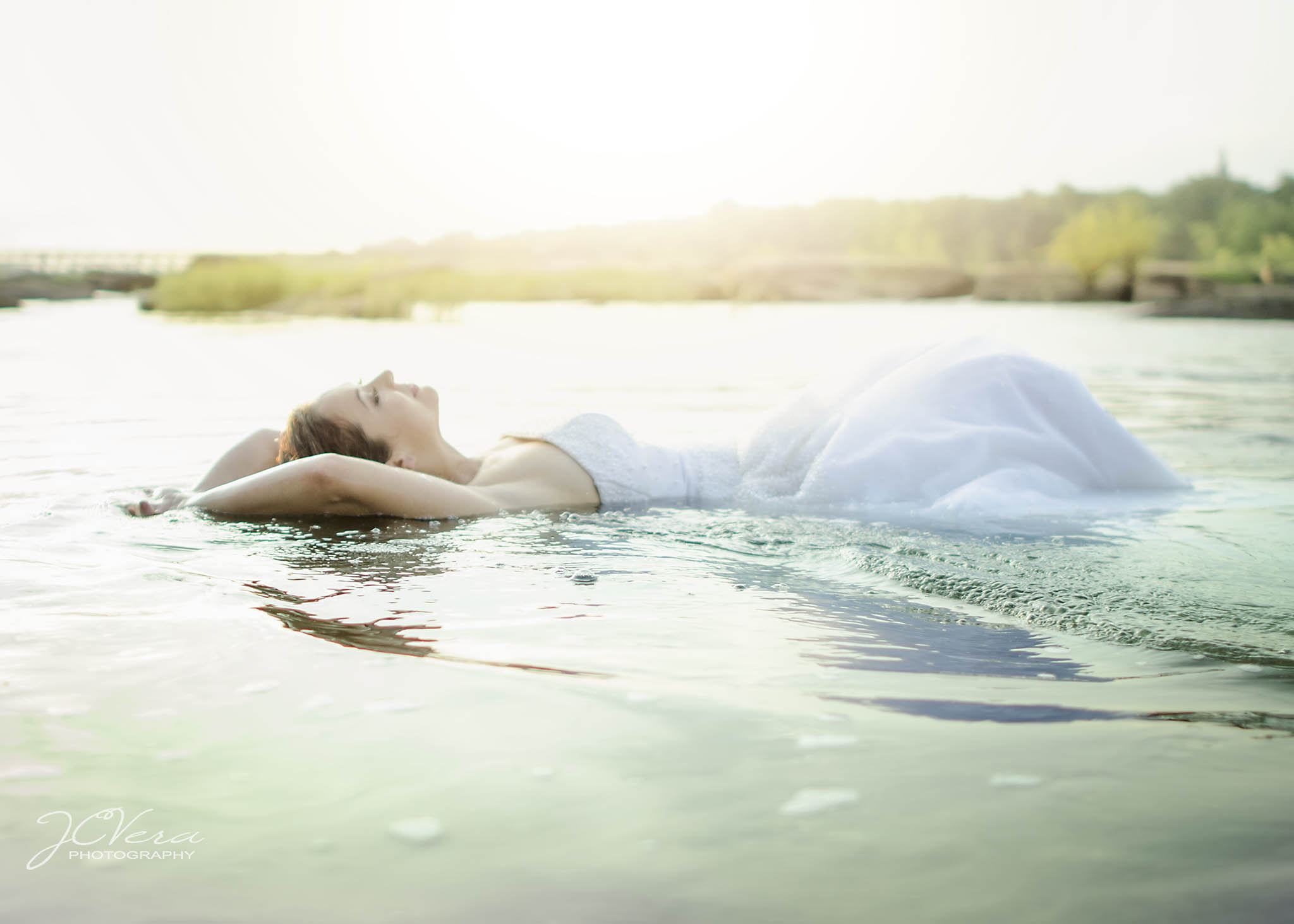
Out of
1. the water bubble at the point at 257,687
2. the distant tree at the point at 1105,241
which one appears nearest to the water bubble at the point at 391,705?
the water bubble at the point at 257,687

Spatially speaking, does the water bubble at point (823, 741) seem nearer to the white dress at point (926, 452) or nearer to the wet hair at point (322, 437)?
the white dress at point (926, 452)

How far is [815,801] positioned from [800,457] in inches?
98.9

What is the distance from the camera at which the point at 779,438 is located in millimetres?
3949

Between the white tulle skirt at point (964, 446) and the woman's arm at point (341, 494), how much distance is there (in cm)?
112

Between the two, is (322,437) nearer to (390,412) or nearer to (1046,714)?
(390,412)

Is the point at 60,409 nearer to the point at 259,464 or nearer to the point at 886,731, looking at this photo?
the point at 259,464

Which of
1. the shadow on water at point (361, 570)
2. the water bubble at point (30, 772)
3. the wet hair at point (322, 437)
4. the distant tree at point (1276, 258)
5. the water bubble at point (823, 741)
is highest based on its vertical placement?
the distant tree at point (1276, 258)

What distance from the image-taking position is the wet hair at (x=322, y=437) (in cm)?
344

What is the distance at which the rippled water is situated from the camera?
4.00 feet

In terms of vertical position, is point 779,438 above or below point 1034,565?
above

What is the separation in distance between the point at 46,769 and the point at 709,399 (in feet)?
19.7

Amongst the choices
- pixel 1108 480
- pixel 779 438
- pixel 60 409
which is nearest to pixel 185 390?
pixel 60 409

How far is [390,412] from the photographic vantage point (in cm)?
350

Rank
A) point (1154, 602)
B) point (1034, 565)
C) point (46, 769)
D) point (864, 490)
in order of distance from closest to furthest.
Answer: point (46, 769) < point (1154, 602) < point (1034, 565) < point (864, 490)
